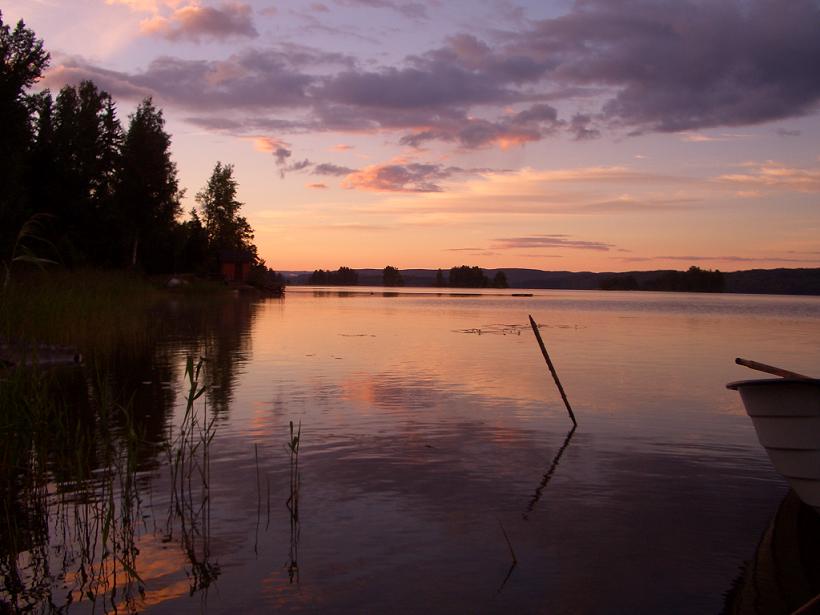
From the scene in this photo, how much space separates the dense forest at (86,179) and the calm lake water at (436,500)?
18.7m

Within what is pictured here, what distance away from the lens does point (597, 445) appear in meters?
12.1

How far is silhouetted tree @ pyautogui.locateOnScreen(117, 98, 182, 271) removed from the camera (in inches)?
2303

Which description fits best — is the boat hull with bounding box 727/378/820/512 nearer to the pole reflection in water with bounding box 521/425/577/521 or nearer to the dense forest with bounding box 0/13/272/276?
the pole reflection in water with bounding box 521/425/577/521

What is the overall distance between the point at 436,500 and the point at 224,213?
99169 mm

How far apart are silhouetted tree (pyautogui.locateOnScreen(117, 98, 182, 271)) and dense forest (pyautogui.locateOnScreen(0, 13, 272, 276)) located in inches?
3.3

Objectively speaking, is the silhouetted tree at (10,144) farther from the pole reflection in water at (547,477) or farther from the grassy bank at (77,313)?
the pole reflection in water at (547,477)

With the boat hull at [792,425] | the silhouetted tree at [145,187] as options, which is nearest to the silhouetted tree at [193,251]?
the silhouetted tree at [145,187]

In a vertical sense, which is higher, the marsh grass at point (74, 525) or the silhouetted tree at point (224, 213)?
the silhouetted tree at point (224, 213)

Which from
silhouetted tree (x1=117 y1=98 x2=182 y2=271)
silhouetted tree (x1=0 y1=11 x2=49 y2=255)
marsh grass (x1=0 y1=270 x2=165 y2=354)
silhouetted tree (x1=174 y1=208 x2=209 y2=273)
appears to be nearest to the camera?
marsh grass (x1=0 y1=270 x2=165 y2=354)

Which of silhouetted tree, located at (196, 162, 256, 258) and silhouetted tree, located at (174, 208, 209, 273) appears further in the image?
silhouetted tree, located at (196, 162, 256, 258)

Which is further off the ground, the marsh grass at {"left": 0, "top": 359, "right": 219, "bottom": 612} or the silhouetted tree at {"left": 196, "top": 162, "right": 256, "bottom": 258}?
the silhouetted tree at {"left": 196, "top": 162, "right": 256, "bottom": 258}

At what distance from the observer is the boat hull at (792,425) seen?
7.30m

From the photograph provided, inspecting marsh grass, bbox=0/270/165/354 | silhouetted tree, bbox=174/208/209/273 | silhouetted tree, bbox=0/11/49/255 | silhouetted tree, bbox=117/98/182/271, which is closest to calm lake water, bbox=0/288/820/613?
marsh grass, bbox=0/270/165/354

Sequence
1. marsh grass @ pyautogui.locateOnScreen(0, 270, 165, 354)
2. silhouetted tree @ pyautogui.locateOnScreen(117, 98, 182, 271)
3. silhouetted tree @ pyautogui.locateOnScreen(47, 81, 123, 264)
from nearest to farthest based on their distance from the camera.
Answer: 1. marsh grass @ pyautogui.locateOnScreen(0, 270, 165, 354)
2. silhouetted tree @ pyautogui.locateOnScreen(47, 81, 123, 264)
3. silhouetted tree @ pyautogui.locateOnScreen(117, 98, 182, 271)
